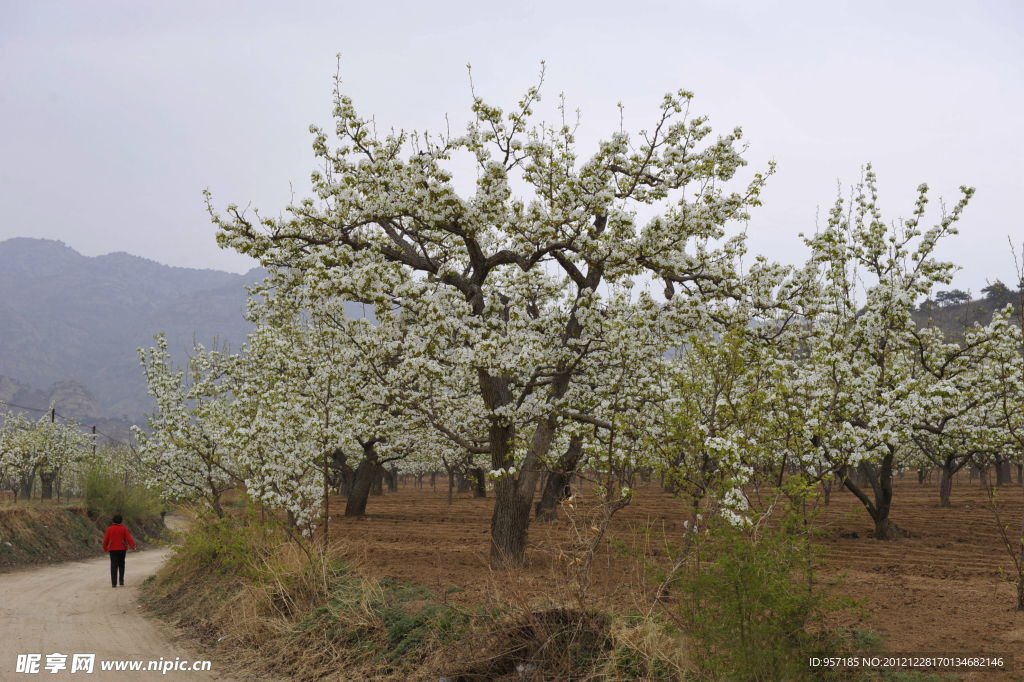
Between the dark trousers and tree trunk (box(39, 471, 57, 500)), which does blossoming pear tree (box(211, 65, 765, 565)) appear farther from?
tree trunk (box(39, 471, 57, 500))

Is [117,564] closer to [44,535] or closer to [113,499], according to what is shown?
[44,535]

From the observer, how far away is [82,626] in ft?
34.3

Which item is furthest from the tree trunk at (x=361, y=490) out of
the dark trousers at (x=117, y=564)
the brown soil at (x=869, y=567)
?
the dark trousers at (x=117, y=564)

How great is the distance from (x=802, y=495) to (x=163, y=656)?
327 inches

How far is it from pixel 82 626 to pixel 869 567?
13062mm

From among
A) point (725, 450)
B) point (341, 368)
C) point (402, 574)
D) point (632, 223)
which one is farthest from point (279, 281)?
point (725, 450)

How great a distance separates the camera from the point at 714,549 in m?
5.62

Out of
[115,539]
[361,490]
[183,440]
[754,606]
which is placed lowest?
[361,490]

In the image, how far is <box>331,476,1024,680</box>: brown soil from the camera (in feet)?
22.3

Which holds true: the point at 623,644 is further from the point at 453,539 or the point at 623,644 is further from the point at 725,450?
the point at 453,539

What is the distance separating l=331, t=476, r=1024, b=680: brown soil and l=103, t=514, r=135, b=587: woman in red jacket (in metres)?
5.12

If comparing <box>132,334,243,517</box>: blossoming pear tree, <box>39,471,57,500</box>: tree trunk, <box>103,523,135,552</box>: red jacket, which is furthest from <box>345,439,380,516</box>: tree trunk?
<box>39,471,57,500</box>: tree trunk

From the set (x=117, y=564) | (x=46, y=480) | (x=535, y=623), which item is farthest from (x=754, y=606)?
(x=46, y=480)

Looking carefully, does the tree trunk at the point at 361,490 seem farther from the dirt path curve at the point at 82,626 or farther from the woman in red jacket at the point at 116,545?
the woman in red jacket at the point at 116,545
